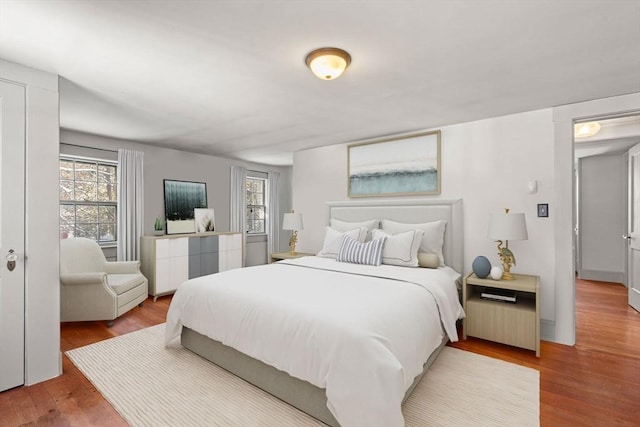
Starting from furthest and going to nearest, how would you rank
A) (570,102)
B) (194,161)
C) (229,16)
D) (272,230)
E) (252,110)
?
1. (272,230)
2. (194,161)
3. (252,110)
4. (570,102)
5. (229,16)

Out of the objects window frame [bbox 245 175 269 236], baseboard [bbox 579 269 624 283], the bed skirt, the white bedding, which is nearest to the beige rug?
the bed skirt

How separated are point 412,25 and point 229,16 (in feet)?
3.44

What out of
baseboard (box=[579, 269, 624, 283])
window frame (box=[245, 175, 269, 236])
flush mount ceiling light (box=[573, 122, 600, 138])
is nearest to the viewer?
flush mount ceiling light (box=[573, 122, 600, 138])

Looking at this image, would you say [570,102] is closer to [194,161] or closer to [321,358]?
[321,358]

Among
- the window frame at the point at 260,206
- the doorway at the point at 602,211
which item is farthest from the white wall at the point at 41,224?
the doorway at the point at 602,211

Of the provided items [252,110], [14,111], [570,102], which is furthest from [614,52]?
[14,111]

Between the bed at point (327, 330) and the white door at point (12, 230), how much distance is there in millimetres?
1023

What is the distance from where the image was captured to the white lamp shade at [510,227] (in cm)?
297

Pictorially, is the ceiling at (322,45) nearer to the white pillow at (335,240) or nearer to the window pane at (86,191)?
the window pane at (86,191)

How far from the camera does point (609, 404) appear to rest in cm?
207

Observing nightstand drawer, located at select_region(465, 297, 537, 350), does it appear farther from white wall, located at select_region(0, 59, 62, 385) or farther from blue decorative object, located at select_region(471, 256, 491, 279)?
white wall, located at select_region(0, 59, 62, 385)

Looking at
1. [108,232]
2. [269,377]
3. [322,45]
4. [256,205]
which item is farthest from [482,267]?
[108,232]

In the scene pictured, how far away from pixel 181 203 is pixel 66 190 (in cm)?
158

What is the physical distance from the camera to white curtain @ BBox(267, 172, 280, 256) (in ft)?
23.3
